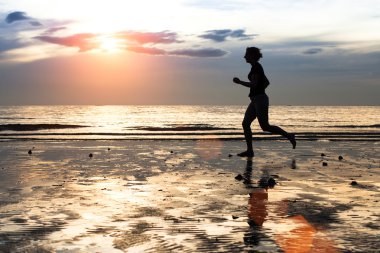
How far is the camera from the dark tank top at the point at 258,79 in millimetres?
13992

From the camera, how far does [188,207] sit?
22.3ft

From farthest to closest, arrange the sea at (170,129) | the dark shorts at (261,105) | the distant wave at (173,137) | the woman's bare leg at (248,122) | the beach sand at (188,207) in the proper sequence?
the sea at (170,129), the distant wave at (173,137), the woman's bare leg at (248,122), the dark shorts at (261,105), the beach sand at (188,207)

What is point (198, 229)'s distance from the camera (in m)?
5.50

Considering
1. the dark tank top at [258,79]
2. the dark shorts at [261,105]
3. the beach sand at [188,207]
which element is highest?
the dark tank top at [258,79]

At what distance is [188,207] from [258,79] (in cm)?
770

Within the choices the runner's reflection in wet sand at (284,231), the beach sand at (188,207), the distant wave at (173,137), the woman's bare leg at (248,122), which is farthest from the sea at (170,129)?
the runner's reflection in wet sand at (284,231)

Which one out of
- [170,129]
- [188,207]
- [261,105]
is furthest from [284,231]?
[170,129]

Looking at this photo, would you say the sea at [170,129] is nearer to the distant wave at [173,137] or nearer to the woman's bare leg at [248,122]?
the distant wave at [173,137]

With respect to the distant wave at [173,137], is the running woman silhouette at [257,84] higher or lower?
higher

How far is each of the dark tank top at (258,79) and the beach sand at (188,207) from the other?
2.23 metres

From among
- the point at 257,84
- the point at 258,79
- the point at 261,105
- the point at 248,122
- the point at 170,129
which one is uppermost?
the point at 258,79

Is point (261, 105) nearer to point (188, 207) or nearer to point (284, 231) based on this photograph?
point (188, 207)

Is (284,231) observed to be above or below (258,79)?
below

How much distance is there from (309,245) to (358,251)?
0.43 metres
